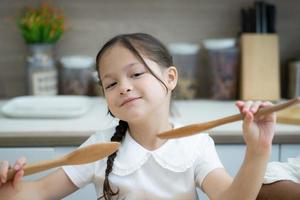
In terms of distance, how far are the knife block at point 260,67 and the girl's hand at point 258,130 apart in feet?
3.24

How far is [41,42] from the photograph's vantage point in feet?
5.95

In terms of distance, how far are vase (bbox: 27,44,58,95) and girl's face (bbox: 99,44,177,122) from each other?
906 millimetres

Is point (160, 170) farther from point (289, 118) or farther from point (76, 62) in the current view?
point (76, 62)

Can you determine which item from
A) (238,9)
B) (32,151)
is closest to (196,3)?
(238,9)

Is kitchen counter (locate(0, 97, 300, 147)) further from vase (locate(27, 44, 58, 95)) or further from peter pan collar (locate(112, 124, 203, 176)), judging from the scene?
peter pan collar (locate(112, 124, 203, 176))

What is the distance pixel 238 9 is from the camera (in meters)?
1.89

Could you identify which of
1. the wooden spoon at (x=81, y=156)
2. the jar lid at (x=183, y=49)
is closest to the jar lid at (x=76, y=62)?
the jar lid at (x=183, y=49)

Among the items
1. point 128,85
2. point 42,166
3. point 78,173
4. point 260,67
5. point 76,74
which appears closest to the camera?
point 42,166

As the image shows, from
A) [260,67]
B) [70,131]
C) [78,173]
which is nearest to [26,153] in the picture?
[70,131]

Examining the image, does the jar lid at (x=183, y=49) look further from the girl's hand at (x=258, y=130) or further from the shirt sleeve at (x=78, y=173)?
the girl's hand at (x=258, y=130)

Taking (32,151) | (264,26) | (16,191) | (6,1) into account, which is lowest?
(32,151)

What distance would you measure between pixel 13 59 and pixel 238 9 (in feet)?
3.09

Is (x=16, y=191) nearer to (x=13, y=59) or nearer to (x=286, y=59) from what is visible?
(x=13, y=59)

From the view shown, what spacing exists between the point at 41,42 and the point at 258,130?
48.2 inches
